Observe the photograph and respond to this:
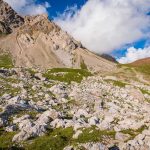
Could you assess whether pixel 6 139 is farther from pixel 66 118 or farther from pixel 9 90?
pixel 9 90

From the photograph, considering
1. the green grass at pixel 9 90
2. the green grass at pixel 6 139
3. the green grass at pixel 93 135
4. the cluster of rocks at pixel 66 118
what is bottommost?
the green grass at pixel 6 139

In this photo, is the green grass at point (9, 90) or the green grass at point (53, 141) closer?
the green grass at point (53, 141)

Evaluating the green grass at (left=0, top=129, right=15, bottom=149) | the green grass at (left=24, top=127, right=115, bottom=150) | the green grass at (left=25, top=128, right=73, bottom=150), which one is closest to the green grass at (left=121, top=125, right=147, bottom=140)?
the green grass at (left=24, top=127, right=115, bottom=150)

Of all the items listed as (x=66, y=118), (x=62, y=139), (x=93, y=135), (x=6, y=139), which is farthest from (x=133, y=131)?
(x=6, y=139)

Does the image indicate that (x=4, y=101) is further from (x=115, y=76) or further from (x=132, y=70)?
(x=132, y=70)

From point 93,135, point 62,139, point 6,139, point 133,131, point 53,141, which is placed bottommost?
point 6,139

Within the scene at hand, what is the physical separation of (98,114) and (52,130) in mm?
9112

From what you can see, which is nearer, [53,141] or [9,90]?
[53,141]

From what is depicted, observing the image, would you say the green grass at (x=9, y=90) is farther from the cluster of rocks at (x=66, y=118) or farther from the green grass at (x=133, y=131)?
the green grass at (x=133, y=131)

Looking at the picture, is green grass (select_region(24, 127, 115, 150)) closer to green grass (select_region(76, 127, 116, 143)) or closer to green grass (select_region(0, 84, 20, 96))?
green grass (select_region(76, 127, 116, 143))

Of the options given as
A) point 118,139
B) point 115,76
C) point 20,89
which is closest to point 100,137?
point 118,139

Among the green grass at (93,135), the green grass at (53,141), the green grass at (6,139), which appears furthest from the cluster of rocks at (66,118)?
the green grass at (53,141)

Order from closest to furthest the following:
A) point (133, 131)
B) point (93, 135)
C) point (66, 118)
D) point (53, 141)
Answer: point (53, 141) → point (93, 135) → point (133, 131) → point (66, 118)

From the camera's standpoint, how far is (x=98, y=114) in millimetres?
41656
